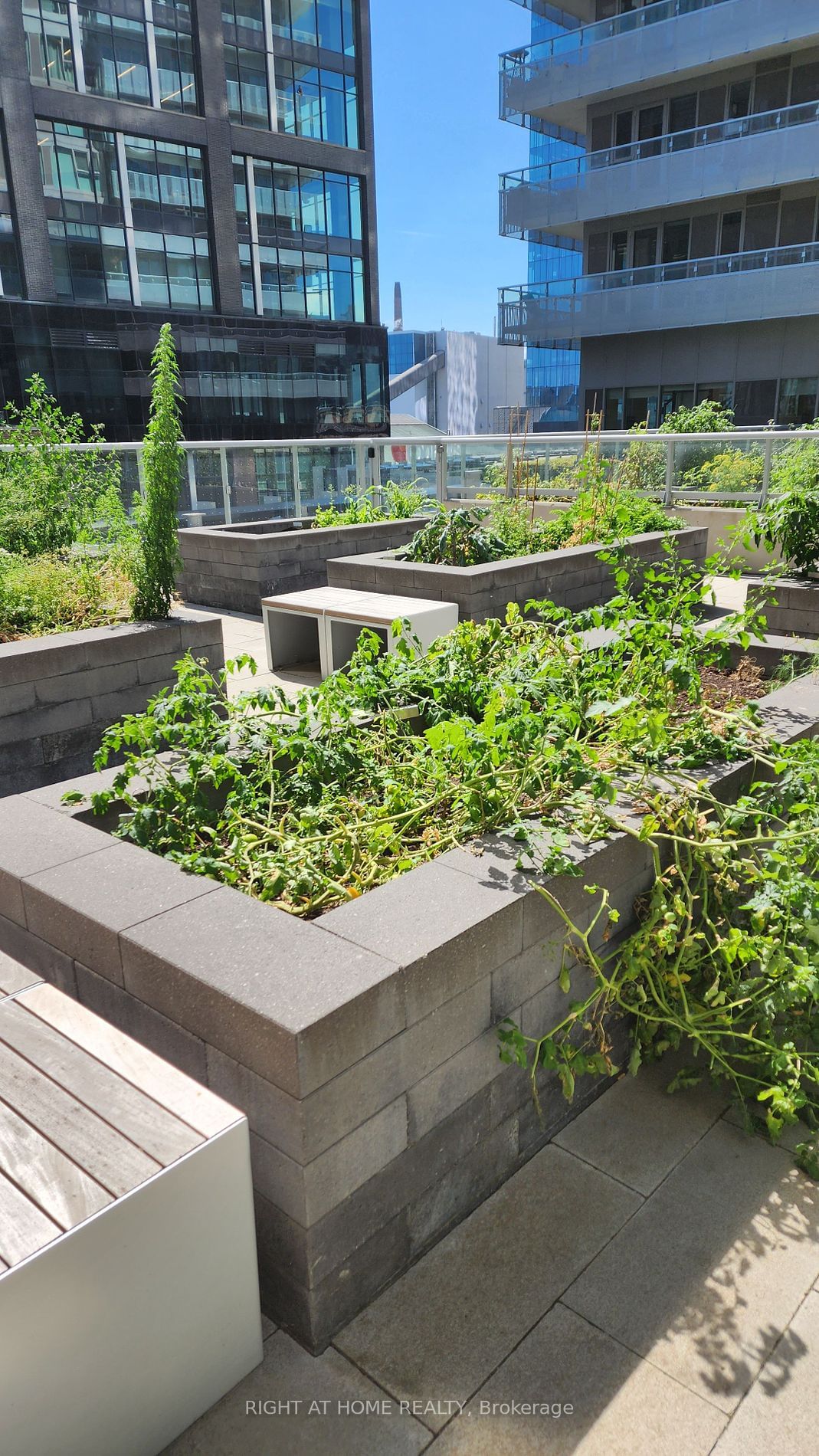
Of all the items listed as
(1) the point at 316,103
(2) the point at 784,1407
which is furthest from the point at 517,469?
(1) the point at 316,103

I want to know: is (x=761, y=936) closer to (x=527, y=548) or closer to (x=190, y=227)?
(x=527, y=548)

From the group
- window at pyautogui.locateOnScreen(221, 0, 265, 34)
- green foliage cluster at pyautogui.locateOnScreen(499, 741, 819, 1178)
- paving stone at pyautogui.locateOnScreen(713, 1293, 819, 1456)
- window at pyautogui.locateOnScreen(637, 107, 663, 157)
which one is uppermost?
window at pyautogui.locateOnScreen(221, 0, 265, 34)

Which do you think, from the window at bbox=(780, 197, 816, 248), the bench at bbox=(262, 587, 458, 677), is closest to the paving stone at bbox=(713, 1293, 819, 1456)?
the bench at bbox=(262, 587, 458, 677)

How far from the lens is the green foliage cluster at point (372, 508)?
10180mm

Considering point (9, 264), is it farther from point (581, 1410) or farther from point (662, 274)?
point (581, 1410)

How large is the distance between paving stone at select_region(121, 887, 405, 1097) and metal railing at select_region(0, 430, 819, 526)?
835cm

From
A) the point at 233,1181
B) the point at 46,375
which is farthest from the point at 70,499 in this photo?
the point at 46,375

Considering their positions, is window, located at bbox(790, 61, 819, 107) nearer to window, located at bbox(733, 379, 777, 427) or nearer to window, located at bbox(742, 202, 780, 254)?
window, located at bbox(742, 202, 780, 254)

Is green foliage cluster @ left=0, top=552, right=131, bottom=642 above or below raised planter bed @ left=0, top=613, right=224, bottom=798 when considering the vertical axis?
above

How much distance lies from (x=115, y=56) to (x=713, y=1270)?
3547cm

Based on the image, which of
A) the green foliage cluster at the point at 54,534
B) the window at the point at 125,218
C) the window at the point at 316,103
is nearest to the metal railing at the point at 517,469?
the green foliage cluster at the point at 54,534

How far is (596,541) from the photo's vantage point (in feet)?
27.6

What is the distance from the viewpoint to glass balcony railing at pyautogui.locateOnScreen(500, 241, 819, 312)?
22.9 m

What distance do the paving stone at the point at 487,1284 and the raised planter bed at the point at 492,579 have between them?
14.7 ft
